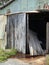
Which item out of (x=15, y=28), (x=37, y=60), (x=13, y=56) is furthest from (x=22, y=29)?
(x=37, y=60)

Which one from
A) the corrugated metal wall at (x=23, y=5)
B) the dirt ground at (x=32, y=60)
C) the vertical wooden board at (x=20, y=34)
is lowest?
the dirt ground at (x=32, y=60)

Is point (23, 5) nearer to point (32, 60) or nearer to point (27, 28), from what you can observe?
point (27, 28)

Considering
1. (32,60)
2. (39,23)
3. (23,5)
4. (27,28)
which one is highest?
(23,5)

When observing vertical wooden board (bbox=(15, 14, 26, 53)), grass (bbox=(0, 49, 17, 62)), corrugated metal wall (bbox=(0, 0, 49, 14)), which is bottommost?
grass (bbox=(0, 49, 17, 62))

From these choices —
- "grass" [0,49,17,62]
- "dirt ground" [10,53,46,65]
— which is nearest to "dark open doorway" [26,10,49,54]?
"grass" [0,49,17,62]

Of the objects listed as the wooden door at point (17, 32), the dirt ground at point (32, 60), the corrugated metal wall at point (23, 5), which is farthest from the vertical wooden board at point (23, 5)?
the dirt ground at point (32, 60)

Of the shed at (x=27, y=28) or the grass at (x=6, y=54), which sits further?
the shed at (x=27, y=28)

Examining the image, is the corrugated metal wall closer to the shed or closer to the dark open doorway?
the shed

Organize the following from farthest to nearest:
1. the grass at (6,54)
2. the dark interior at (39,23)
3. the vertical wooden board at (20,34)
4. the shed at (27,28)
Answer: the dark interior at (39,23) → the vertical wooden board at (20,34) → the shed at (27,28) → the grass at (6,54)

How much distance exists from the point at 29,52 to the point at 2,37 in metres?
2.03

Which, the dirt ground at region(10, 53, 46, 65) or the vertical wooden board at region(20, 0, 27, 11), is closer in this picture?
the dirt ground at region(10, 53, 46, 65)

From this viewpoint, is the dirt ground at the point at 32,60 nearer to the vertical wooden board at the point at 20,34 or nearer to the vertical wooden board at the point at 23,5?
the vertical wooden board at the point at 20,34

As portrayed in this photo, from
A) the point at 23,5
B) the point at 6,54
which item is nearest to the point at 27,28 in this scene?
the point at 23,5

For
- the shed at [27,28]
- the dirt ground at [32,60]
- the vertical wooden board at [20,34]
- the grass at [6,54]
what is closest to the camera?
the dirt ground at [32,60]
